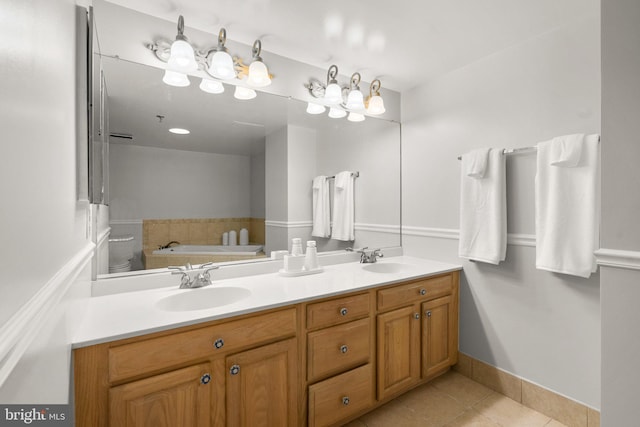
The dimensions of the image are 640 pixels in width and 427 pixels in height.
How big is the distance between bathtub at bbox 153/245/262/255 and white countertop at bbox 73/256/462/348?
6.2 inches

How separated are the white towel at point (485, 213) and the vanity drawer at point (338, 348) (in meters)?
0.93

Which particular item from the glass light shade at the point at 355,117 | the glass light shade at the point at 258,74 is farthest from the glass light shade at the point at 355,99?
the glass light shade at the point at 258,74

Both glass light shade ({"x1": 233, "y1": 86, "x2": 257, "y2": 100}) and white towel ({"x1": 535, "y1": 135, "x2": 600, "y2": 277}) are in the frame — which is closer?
white towel ({"x1": 535, "y1": 135, "x2": 600, "y2": 277})

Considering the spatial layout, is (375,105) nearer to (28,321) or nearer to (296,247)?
(296,247)

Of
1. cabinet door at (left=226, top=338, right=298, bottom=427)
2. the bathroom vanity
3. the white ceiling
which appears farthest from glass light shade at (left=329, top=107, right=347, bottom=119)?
cabinet door at (left=226, top=338, right=298, bottom=427)

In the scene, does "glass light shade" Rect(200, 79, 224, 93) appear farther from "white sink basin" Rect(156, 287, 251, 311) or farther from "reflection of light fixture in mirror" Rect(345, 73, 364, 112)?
"white sink basin" Rect(156, 287, 251, 311)

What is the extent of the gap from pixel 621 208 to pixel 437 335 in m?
1.37

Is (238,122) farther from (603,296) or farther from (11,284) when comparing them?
(603,296)

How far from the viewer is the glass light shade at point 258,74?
177 cm

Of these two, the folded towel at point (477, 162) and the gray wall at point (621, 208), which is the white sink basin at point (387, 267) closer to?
the folded towel at point (477, 162)

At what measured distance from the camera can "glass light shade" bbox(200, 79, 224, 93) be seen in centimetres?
174

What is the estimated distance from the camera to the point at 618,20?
1.03 m

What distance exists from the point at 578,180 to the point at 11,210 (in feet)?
7.15

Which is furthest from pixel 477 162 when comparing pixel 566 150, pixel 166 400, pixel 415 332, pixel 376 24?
pixel 166 400
